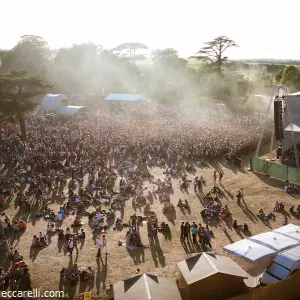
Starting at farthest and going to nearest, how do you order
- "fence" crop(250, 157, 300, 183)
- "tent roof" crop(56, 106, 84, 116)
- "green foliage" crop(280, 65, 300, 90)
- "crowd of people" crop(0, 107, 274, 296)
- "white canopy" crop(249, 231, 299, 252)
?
"green foliage" crop(280, 65, 300, 90)
"tent roof" crop(56, 106, 84, 116)
"fence" crop(250, 157, 300, 183)
"crowd of people" crop(0, 107, 274, 296)
"white canopy" crop(249, 231, 299, 252)

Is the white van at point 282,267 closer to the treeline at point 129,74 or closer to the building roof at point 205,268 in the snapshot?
the building roof at point 205,268

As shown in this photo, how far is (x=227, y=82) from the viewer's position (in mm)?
63969

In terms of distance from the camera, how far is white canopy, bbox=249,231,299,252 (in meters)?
12.1

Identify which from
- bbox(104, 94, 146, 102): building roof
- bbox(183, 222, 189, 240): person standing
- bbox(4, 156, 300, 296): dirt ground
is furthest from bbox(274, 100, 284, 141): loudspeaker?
bbox(104, 94, 146, 102): building roof

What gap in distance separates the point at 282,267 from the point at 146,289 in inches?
184

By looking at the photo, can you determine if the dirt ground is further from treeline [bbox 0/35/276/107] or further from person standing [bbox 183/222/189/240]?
treeline [bbox 0/35/276/107]

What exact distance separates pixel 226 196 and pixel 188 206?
3106 mm

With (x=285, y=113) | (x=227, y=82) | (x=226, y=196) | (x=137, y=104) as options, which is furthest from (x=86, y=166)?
(x=227, y=82)

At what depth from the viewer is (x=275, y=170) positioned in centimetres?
2398

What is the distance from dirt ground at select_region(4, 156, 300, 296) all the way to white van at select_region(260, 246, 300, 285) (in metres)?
0.94

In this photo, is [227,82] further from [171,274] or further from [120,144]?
[171,274]

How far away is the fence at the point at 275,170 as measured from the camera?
74.3 ft

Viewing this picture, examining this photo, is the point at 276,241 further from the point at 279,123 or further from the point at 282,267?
the point at 279,123

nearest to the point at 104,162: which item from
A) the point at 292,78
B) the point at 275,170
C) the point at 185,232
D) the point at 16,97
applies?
the point at 185,232
